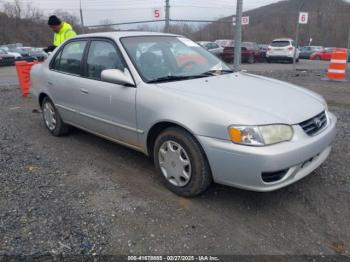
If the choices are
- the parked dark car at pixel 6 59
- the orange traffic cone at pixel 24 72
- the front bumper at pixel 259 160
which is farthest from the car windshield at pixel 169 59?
the parked dark car at pixel 6 59

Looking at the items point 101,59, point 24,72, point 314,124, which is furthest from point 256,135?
point 24,72

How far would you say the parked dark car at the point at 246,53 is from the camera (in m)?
22.3

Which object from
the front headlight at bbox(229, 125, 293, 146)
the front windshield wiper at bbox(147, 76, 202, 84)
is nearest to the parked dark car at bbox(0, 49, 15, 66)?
the front windshield wiper at bbox(147, 76, 202, 84)

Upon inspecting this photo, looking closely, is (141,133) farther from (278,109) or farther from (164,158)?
(278,109)

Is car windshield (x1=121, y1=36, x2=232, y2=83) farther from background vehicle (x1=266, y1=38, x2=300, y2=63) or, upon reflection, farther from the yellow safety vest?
background vehicle (x1=266, y1=38, x2=300, y2=63)

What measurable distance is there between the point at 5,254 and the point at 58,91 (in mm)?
2716

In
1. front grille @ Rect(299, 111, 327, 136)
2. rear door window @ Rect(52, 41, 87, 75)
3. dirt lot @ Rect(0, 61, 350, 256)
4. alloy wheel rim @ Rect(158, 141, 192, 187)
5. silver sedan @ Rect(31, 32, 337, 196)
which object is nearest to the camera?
dirt lot @ Rect(0, 61, 350, 256)

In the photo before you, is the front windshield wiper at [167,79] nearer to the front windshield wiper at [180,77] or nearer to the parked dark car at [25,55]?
the front windshield wiper at [180,77]

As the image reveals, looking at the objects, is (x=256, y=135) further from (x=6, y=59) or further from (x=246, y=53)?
(x=246, y=53)

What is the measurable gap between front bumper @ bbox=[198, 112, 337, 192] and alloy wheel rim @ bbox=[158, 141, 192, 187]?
0.32m

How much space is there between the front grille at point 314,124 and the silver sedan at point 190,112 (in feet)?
0.05

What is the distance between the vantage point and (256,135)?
105 inches

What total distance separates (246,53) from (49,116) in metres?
20.2

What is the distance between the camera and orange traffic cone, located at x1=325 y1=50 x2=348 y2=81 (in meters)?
11.3
